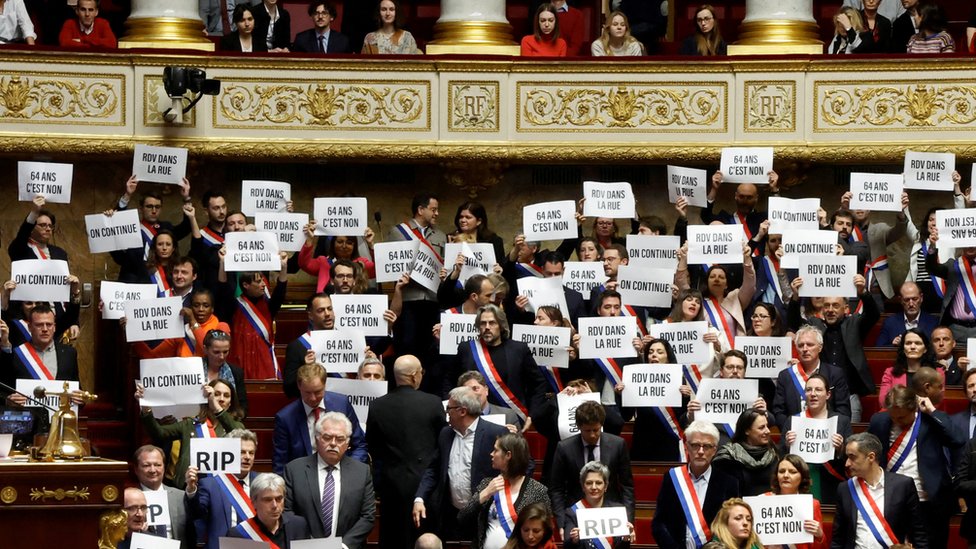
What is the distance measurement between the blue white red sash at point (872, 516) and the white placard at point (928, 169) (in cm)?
551

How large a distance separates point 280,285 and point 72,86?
4.06 meters

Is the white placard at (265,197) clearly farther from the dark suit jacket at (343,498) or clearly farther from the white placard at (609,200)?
the dark suit jacket at (343,498)

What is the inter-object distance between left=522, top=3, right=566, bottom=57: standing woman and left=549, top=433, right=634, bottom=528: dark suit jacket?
24.5ft

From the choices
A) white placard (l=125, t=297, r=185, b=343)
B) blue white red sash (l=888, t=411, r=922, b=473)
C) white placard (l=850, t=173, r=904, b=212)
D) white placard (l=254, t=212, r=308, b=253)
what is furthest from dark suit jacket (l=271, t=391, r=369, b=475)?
white placard (l=850, t=173, r=904, b=212)

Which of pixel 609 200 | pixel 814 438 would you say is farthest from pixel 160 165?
pixel 814 438

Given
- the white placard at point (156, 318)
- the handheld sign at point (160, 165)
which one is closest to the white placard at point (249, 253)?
the white placard at point (156, 318)

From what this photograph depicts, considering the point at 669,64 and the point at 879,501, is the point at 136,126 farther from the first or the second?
the point at 879,501

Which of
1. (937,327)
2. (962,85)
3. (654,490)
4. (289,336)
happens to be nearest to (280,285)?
(289,336)

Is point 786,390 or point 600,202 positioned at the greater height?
point 600,202

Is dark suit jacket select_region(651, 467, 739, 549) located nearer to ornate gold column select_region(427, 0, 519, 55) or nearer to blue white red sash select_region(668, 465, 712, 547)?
blue white red sash select_region(668, 465, 712, 547)

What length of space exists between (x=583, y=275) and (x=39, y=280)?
402 cm

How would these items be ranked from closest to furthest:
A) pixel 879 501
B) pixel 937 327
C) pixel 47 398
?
pixel 879 501 < pixel 47 398 < pixel 937 327

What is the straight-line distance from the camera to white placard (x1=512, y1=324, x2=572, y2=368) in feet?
58.5

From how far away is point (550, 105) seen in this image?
74.8ft
